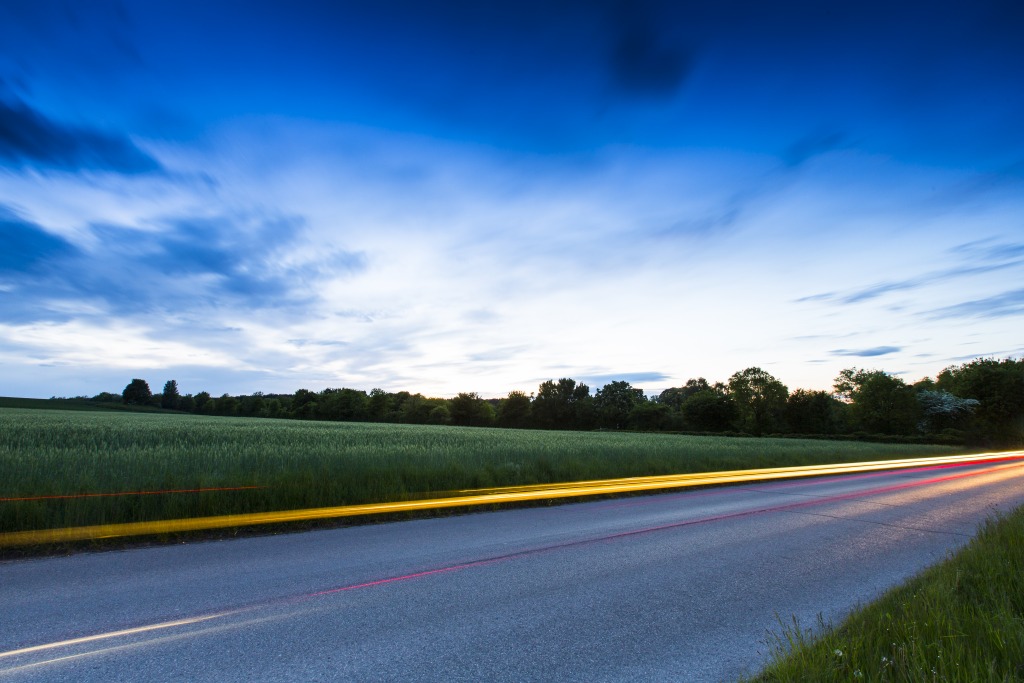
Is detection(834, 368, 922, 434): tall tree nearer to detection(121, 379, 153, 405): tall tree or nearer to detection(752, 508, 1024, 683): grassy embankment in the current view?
detection(752, 508, 1024, 683): grassy embankment

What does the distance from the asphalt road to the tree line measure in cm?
6686

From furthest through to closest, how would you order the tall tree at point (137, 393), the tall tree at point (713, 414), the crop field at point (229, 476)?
1. the tall tree at point (137, 393)
2. the tall tree at point (713, 414)
3. the crop field at point (229, 476)

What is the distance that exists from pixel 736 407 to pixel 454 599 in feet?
309

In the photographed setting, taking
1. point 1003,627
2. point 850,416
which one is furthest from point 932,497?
point 850,416

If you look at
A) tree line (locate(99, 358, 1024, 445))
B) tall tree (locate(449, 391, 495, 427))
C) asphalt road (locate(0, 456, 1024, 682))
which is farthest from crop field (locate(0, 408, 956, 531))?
tall tree (locate(449, 391, 495, 427))

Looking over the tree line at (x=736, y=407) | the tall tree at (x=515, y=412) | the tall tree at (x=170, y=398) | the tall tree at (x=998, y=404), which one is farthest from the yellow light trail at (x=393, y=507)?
the tall tree at (x=170, y=398)

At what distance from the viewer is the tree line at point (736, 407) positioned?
65500 millimetres

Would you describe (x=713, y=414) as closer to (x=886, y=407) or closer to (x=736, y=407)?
(x=736, y=407)

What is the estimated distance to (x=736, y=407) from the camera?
292 feet

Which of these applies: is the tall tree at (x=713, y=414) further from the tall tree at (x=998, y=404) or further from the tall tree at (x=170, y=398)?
the tall tree at (x=170, y=398)

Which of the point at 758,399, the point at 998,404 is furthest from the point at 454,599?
the point at 758,399

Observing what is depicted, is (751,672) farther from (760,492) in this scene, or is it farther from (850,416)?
(850,416)

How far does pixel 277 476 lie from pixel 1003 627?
10.3m

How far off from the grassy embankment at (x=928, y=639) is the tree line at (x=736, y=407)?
6846 cm
